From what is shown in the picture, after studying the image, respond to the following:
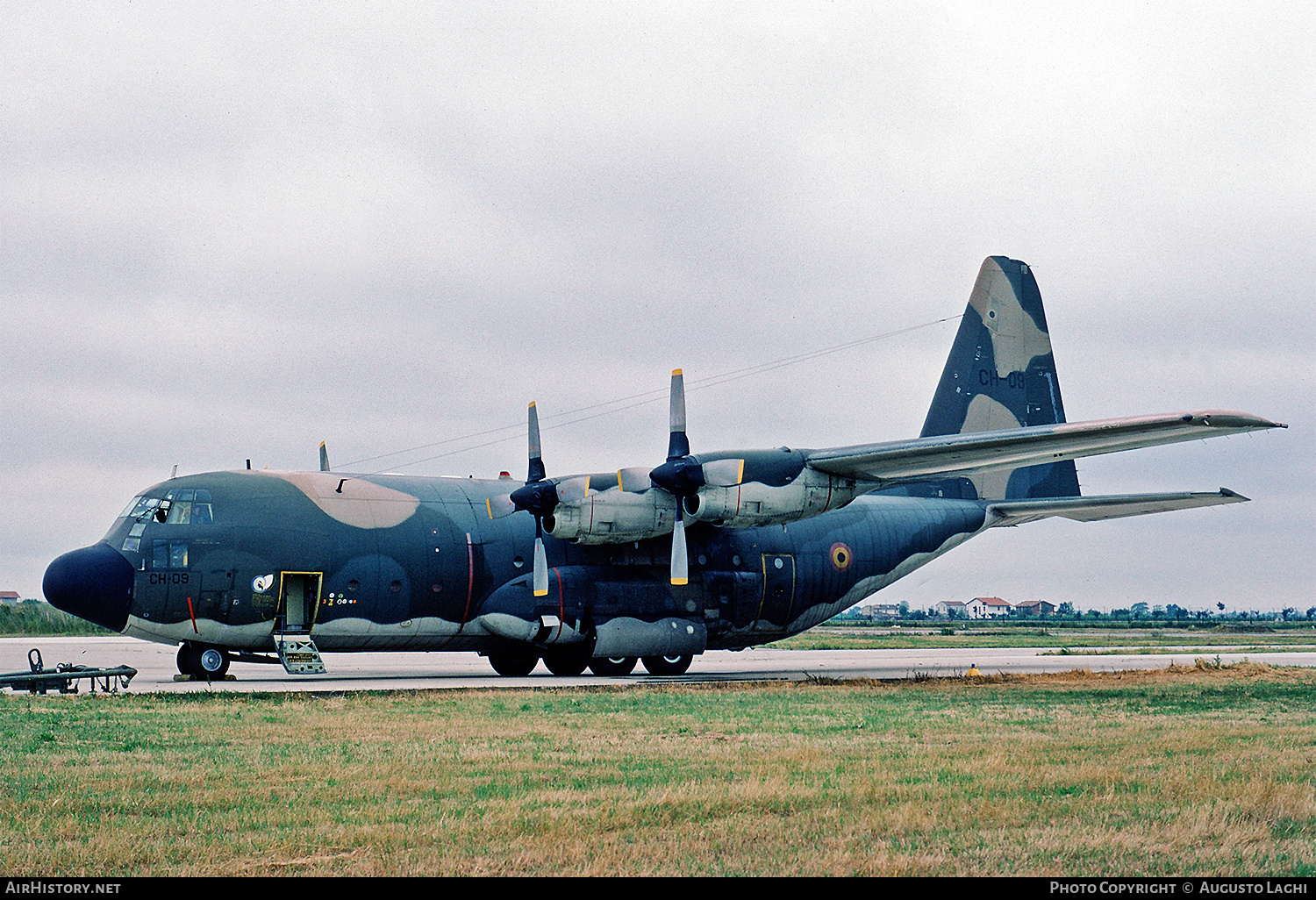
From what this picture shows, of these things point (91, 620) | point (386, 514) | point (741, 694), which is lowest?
point (741, 694)

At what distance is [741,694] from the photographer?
64.6 ft

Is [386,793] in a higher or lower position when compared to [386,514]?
lower

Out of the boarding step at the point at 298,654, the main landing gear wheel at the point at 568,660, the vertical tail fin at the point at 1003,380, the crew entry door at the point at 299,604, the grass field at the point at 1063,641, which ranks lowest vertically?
the grass field at the point at 1063,641

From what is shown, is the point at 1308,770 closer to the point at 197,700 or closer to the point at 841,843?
the point at 841,843

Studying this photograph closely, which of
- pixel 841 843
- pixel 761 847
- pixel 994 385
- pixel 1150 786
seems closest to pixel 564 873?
pixel 761 847

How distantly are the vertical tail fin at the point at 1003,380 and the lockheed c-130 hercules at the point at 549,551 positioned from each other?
4.98ft

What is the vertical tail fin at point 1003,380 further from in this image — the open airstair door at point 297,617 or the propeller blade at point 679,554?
the open airstair door at point 297,617

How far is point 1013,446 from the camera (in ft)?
68.0

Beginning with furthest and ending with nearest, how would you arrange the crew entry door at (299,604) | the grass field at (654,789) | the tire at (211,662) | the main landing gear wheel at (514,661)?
the main landing gear wheel at (514,661)
the tire at (211,662)
the crew entry door at (299,604)
the grass field at (654,789)

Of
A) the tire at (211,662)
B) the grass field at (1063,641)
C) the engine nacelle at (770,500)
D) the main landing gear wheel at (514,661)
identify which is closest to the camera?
the engine nacelle at (770,500)

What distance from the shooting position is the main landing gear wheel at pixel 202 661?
23234 mm

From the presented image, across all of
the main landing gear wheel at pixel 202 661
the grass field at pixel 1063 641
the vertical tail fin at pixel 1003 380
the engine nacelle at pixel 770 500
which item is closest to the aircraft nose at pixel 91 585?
the main landing gear wheel at pixel 202 661

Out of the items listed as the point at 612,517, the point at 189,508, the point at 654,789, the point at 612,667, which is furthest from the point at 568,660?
the point at 654,789

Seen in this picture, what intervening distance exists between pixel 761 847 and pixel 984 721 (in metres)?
8.48
